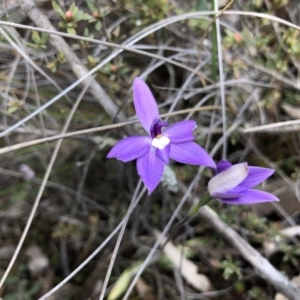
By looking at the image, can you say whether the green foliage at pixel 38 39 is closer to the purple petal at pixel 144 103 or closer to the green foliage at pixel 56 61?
the green foliage at pixel 56 61

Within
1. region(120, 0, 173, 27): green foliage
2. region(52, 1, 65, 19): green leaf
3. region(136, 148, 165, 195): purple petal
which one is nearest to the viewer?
region(136, 148, 165, 195): purple petal

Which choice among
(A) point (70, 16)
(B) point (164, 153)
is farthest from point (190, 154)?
(A) point (70, 16)

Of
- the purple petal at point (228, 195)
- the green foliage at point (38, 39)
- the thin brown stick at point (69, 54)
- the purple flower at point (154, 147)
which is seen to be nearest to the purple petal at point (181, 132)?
the purple flower at point (154, 147)

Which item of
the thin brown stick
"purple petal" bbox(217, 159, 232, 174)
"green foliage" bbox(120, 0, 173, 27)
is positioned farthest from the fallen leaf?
"green foliage" bbox(120, 0, 173, 27)

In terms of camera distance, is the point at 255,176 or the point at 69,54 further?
the point at 69,54

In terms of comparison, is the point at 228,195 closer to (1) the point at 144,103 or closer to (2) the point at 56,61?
(1) the point at 144,103

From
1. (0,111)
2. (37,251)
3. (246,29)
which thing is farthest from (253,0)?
(37,251)

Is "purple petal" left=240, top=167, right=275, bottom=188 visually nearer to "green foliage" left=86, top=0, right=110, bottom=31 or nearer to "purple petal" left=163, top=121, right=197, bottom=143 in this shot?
"purple petal" left=163, top=121, right=197, bottom=143

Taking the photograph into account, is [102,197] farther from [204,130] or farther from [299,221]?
[299,221]
